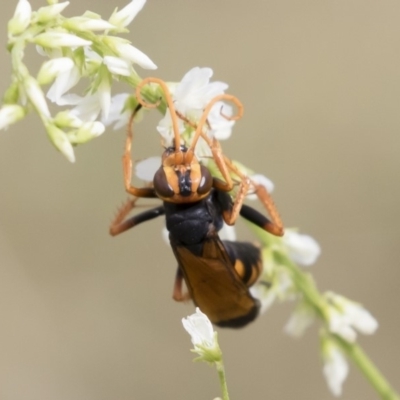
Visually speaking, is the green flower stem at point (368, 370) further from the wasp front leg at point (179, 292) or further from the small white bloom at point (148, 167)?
the small white bloom at point (148, 167)

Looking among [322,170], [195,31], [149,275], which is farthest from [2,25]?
[322,170]

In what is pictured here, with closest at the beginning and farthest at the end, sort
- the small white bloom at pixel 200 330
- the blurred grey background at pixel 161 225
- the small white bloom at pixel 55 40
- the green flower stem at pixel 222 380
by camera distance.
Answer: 1. the green flower stem at pixel 222 380
2. the small white bloom at pixel 200 330
3. the small white bloom at pixel 55 40
4. the blurred grey background at pixel 161 225

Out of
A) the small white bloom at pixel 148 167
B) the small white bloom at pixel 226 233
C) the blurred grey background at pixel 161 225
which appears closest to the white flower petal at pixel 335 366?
the small white bloom at pixel 226 233

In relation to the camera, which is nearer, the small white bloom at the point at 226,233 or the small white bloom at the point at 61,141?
the small white bloom at the point at 61,141

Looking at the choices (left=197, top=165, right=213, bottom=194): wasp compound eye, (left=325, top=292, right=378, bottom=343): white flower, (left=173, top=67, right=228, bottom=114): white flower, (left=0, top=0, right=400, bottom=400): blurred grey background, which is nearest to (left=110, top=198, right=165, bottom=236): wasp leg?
(left=197, top=165, right=213, bottom=194): wasp compound eye

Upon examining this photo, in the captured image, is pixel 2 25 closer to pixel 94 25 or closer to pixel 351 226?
pixel 351 226

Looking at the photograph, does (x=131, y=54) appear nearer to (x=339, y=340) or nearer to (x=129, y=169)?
(x=129, y=169)

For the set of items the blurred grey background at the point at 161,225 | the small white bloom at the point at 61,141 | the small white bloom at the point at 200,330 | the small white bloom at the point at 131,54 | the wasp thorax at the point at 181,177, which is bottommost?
the blurred grey background at the point at 161,225
